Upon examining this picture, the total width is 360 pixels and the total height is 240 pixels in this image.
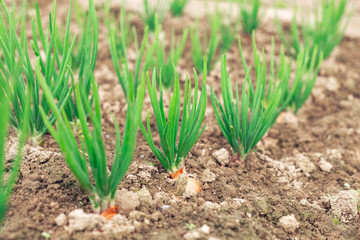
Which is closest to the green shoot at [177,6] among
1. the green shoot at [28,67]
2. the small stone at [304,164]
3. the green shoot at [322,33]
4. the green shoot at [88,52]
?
the green shoot at [322,33]

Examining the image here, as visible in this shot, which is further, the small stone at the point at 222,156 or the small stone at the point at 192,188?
the small stone at the point at 222,156

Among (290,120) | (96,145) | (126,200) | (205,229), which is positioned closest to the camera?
(96,145)

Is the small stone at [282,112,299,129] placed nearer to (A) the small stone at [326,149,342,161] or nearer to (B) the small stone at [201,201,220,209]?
(A) the small stone at [326,149,342,161]

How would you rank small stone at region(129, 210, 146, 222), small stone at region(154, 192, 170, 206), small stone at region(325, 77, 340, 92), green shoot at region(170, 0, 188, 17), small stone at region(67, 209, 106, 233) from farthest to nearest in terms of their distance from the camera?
green shoot at region(170, 0, 188, 17), small stone at region(325, 77, 340, 92), small stone at region(154, 192, 170, 206), small stone at region(129, 210, 146, 222), small stone at region(67, 209, 106, 233)

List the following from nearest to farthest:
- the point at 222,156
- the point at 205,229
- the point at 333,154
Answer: the point at 205,229, the point at 222,156, the point at 333,154

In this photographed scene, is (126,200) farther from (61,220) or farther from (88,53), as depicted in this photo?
(88,53)

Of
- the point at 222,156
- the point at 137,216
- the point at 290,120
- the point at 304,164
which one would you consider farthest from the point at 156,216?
the point at 290,120

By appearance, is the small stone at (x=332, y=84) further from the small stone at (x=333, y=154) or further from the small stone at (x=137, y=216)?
the small stone at (x=137, y=216)

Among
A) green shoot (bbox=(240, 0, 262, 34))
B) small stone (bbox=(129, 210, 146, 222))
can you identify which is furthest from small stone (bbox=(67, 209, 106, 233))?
green shoot (bbox=(240, 0, 262, 34))
